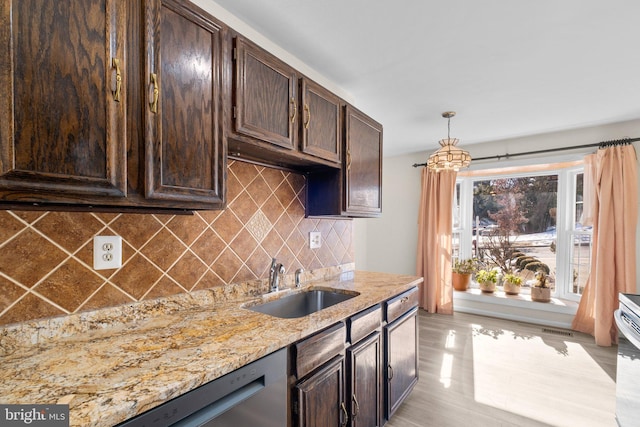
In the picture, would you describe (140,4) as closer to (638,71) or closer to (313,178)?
(313,178)

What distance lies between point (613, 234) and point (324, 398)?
3626mm

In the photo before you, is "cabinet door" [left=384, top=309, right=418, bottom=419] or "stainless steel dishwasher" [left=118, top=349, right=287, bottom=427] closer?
"stainless steel dishwasher" [left=118, top=349, right=287, bottom=427]

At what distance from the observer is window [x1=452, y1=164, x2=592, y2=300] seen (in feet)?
11.8

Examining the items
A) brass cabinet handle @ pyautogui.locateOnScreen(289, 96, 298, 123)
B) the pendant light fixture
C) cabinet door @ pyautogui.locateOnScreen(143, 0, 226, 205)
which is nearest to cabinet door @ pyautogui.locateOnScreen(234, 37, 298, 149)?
brass cabinet handle @ pyautogui.locateOnScreen(289, 96, 298, 123)

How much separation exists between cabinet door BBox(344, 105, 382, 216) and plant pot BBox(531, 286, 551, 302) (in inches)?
112

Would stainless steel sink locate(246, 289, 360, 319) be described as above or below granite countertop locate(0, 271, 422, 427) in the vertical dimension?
below

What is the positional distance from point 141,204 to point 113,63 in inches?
17.8

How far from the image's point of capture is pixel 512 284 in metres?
3.92

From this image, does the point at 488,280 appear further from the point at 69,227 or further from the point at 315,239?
the point at 69,227

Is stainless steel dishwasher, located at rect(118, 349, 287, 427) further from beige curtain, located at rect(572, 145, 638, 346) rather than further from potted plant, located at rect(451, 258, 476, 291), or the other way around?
potted plant, located at rect(451, 258, 476, 291)

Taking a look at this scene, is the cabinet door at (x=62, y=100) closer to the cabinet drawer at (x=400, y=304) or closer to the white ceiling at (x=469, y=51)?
the white ceiling at (x=469, y=51)

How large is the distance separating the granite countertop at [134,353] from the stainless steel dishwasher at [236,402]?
25 millimetres

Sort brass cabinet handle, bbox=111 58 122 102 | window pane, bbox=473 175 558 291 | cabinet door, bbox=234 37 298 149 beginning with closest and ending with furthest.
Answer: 1. brass cabinet handle, bbox=111 58 122 102
2. cabinet door, bbox=234 37 298 149
3. window pane, bbox=473 175 558 291

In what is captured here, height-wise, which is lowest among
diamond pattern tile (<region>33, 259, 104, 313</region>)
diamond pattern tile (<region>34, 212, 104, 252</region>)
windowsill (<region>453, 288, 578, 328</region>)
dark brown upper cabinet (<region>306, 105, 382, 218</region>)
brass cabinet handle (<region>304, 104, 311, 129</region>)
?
windowsill (<region>453, 288, 578, 328</region>)
